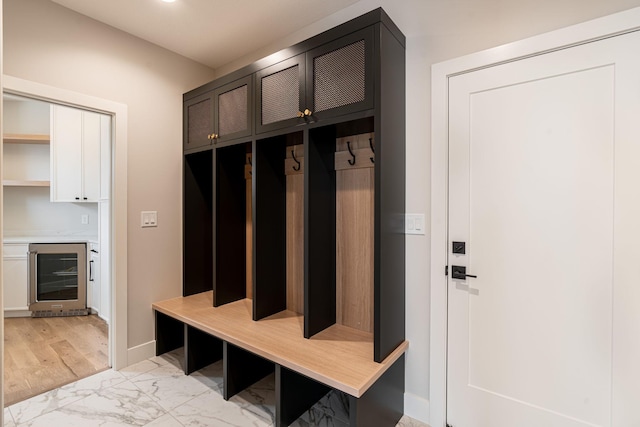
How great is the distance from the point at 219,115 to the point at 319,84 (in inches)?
41.4

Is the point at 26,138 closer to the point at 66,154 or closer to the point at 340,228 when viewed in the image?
the point at 66,154

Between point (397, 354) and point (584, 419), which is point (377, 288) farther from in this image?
point (584, 419)

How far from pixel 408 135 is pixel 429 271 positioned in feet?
2.79

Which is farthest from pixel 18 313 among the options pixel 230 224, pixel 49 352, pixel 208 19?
pixel 208 19

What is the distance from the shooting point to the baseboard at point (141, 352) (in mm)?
2490

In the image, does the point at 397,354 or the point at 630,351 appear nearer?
the point at 630,351

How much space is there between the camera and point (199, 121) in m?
2.69

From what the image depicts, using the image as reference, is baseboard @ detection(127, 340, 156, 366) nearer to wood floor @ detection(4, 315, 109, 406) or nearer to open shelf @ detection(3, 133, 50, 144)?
wood floor @ detection(4, 315, 109, 406)

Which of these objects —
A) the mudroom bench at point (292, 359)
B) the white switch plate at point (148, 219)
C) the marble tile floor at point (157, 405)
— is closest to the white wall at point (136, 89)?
the white switch plate at point (148, 219)

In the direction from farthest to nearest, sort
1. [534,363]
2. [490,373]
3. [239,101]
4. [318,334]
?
[239,101], [318,334], [490,373], [534,363]

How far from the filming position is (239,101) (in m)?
2.33

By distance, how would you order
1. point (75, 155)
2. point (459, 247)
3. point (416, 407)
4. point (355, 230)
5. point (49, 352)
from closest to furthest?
point (459, 247), point (416, 407), point (355, 230), point (49, 352), point (75, 155)

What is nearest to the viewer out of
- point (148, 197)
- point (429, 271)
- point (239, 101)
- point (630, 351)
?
point (630, 351)

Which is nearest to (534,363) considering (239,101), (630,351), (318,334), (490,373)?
(490,373)
